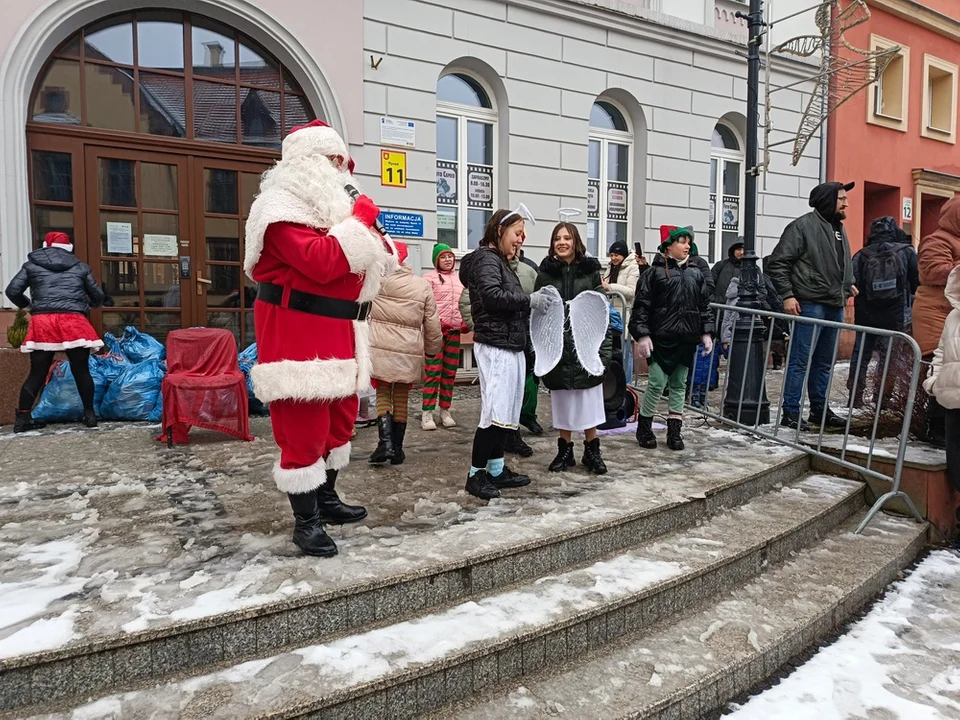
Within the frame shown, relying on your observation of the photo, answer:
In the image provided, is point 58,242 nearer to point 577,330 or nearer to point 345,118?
point 345,118

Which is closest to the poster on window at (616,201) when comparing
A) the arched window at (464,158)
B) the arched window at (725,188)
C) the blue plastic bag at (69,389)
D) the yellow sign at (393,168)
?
the arched window at (725,188)

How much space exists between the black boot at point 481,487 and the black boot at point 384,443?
0.95 metres

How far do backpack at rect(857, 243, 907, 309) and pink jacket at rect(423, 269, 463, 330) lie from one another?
13.2 ft

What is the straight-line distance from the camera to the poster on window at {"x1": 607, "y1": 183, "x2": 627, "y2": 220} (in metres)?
10.9

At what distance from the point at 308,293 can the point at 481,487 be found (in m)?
1.63

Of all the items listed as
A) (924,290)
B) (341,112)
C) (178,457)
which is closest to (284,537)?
(178,457)

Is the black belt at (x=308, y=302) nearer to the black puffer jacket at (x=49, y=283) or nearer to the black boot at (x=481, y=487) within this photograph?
the black boot at (x=481, y=487)

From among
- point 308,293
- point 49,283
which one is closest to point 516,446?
point 308,293

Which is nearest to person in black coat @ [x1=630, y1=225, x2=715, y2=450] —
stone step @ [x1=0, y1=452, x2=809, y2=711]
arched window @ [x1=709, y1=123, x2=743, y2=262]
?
stone step @ [x1=0, y1=452, x2=809, y2=711]

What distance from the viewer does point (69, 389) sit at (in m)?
6.26

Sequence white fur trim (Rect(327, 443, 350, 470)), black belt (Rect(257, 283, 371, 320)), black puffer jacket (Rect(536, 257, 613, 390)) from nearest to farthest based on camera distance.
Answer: black belt (Rect(257, 283, 371, 320)), white fur trim (Rect(327, 443, 350, 470)), black puffer jacket (Rect(536, 257, 613, 390))

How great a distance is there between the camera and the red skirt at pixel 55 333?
589 centimetres

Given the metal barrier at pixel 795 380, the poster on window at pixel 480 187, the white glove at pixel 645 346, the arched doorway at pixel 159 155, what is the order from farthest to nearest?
the poster on window at pixel 480 187 → the arched doorway at pixel 159 155 → the metal barrier at pixel 795 380 → the white glove at pixel 645 346

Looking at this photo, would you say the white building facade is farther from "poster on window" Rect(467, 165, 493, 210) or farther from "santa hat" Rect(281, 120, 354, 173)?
"santa hat" Rect(281, 120, 354, 173)
